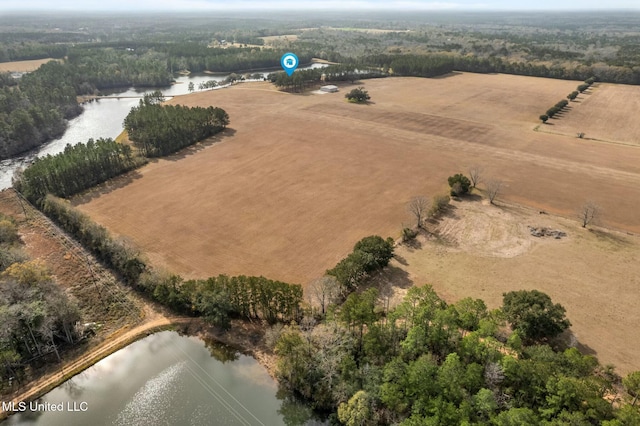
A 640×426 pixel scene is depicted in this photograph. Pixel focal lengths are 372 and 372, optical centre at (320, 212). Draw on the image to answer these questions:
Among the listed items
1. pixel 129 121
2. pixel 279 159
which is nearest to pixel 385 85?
pixel 279 159

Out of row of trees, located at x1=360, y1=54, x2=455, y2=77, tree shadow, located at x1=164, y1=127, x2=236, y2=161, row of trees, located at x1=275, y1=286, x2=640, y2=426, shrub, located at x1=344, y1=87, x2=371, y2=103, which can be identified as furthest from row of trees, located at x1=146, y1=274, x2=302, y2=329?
row of trees, located at x1=360, y1=54, x2=455, y2=77

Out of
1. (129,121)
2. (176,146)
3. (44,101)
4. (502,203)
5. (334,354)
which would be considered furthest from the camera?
(44,101)

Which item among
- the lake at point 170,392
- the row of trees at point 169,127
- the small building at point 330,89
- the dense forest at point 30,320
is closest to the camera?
the lake at point 170,392

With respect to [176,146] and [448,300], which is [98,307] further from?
[176,146]

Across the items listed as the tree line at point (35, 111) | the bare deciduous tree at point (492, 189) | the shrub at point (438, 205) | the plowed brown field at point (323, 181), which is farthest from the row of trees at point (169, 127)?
the bare deciduous tree at point (492, 189)

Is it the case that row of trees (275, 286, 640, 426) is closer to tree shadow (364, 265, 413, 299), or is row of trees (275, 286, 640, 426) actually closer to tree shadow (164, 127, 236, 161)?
tree shadow (364, 265, 413, 299)

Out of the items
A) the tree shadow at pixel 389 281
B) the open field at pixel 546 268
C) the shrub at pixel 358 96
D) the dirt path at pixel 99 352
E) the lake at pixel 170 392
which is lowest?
the lake at pixel 170 392

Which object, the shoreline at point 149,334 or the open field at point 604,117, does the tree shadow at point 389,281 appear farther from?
the open field at point 604,117
